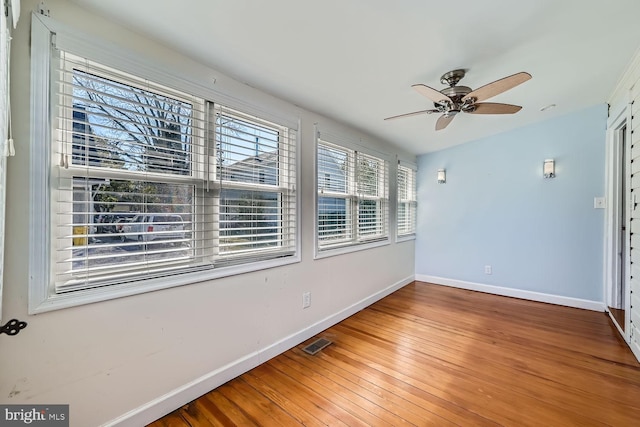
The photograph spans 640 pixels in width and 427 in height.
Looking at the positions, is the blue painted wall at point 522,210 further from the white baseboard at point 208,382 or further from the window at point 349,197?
the white baseboard at point 208,382

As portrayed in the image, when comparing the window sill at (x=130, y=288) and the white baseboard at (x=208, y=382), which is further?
the white baseboard at (x=208, y=382)

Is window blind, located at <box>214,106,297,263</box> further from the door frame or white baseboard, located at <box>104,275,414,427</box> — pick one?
the door frame

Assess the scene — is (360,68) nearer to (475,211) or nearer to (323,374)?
(323,374)

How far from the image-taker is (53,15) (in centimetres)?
125

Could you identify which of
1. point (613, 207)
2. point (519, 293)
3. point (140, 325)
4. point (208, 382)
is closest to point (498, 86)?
point (613, 207)

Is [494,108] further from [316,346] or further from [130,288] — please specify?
[130,288]

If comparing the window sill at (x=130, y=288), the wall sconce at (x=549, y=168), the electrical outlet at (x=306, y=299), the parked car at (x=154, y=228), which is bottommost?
the electrical outlet at (x=306, y=299)

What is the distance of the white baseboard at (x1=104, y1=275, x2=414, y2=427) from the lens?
148 centimetres

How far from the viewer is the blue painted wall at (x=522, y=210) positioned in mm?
3213

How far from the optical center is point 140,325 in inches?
59.2

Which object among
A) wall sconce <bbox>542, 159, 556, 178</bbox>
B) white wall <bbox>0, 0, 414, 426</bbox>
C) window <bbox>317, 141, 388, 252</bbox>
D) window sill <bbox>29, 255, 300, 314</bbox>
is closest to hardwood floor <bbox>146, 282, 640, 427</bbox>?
white wall <bbox>0, 0, 414, 426</bbox>

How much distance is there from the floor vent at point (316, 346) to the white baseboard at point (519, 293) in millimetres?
2765

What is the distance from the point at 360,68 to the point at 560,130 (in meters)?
3.17

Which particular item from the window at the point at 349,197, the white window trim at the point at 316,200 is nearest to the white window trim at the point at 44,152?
the white window trim at the point at 316,200
